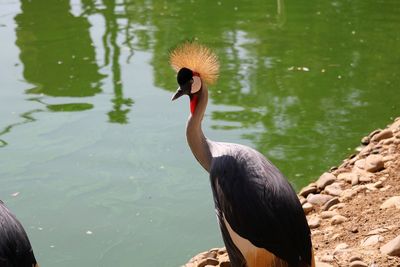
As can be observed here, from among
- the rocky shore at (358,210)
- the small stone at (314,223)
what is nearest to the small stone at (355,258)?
the rocky shore at (358,210)

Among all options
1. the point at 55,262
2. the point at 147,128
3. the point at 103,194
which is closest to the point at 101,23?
the point at 147,128

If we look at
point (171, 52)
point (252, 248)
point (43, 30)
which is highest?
point (171, 52)

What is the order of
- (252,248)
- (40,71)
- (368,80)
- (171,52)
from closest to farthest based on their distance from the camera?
(252,248)
(171,52)
(368,80)
(40,71)

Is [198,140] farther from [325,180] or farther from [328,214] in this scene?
[325,180]

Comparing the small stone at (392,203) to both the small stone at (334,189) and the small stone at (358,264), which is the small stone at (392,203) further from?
the small stone at (358,264)

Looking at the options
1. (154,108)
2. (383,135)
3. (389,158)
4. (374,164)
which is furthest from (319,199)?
(154,108)

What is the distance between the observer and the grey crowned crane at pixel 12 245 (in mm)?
2992

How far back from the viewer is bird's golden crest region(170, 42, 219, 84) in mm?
3891

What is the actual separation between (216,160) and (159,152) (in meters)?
2.25

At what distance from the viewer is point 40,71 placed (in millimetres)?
7824

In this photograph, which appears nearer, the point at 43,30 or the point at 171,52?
the point at 171,52

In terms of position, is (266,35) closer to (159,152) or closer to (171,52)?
(159,152)

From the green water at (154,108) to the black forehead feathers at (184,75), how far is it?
1.08 meters

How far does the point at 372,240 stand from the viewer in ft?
13.0
